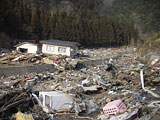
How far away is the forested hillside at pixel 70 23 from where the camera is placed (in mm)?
29672

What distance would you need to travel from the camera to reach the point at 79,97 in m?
9.80

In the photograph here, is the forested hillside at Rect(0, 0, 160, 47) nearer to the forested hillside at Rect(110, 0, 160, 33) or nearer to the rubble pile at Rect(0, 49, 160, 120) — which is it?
the forested hillside at Rect(110, 0, 160, 33)

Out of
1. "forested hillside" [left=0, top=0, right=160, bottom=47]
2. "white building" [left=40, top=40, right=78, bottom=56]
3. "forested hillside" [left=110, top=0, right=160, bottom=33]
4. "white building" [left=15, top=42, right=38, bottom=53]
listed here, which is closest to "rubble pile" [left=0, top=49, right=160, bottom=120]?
"white building" [left=40, top=40, right=78, bottom=56]

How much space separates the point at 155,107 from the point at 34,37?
1062 inches

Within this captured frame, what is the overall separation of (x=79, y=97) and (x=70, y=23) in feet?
90.0

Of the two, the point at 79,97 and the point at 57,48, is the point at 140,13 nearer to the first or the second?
the point at 57,48

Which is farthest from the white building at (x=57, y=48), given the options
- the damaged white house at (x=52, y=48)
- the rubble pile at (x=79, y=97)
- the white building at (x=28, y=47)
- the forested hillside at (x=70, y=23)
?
the forested hillside at (x=70, y=23)

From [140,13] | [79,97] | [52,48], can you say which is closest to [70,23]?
[52,48]

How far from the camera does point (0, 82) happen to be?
466 inches

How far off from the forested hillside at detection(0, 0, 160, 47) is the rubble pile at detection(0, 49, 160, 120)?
50.3 feet

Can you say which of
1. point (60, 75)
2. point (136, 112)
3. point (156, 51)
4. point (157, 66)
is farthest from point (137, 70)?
point (156, 51)

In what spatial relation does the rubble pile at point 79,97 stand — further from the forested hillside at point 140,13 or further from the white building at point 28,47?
the forested hillside at point 140,13

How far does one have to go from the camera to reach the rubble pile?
25.1ft

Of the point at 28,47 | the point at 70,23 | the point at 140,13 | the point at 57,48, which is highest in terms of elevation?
the point at 140,13
